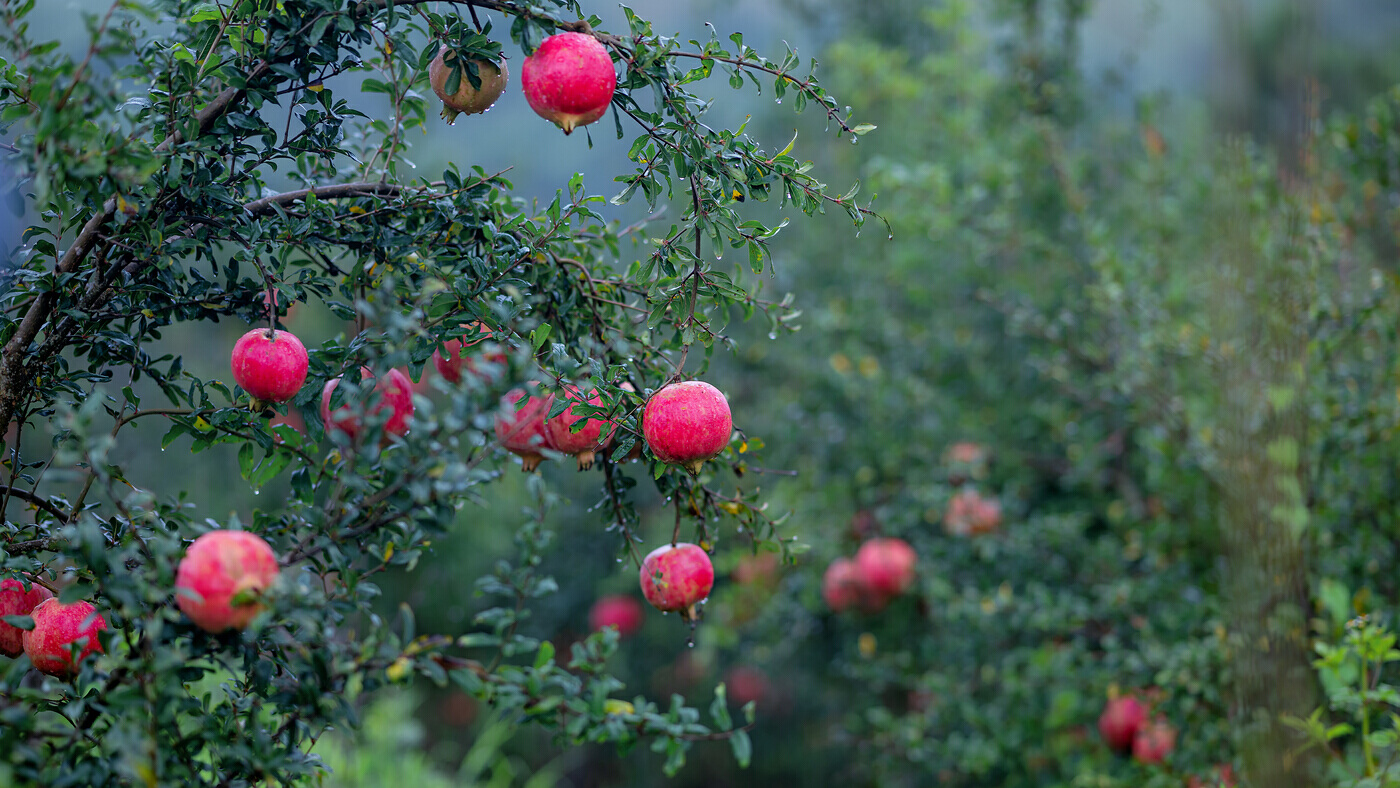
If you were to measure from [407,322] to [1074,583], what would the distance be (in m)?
2.71

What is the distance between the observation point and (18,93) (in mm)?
1127

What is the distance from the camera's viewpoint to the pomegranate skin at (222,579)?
3.09ft

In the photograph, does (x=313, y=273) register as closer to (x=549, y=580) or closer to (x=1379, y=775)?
(x=549, y=580)

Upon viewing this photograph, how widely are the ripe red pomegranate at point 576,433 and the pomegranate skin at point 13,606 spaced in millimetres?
636

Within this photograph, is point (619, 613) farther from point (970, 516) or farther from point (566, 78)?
point (566, 78)

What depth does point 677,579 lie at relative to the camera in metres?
1.35

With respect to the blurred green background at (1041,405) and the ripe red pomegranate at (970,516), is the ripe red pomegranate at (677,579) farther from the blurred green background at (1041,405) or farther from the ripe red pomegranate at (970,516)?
the ripe red pomegranate at (970,516)

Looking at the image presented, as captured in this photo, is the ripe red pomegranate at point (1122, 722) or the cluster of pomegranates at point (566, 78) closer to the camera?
the cluster of pomegranates at point (566, 78)

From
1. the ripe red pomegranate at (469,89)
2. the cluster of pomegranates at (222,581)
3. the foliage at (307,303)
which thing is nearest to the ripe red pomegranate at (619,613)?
the foliage at (307,303)

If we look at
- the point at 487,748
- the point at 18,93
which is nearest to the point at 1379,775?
the point at 18,93

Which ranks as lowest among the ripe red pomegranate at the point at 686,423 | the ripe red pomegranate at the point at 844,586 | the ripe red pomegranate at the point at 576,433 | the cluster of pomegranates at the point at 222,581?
the cluster of pomegranates at the point at 222,581

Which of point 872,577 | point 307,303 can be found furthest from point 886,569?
point 307,303

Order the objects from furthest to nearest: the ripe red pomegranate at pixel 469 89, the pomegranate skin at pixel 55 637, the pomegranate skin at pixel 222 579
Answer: the ripe red pomegranate at pixel 469 89
the pomegranate skin at pixel 55 637
the pomegranate skin at pixel 222 579

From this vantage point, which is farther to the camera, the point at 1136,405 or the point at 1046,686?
the point at 1046,686
